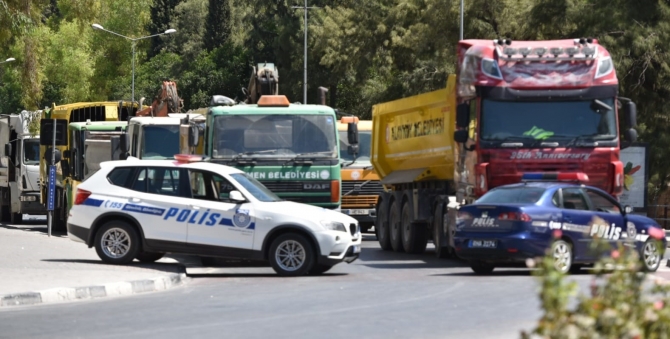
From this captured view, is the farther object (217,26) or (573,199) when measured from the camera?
(217,26)

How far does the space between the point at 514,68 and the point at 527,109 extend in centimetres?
67

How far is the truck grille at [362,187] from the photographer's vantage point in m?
31.6

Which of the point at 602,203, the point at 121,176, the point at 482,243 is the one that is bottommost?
the point at 482,243

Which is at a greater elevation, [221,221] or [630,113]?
[630,113]

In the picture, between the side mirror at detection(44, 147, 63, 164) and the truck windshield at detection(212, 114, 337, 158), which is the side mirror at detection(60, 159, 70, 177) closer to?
the side mirror at detection(44, 147, 63, 164)

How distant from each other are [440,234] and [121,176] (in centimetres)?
612

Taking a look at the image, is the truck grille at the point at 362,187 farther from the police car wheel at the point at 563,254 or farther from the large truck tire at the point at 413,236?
the police car wheel at the point at 563,254

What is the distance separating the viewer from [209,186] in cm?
1961

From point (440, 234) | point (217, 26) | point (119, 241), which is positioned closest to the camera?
point (119, 241)

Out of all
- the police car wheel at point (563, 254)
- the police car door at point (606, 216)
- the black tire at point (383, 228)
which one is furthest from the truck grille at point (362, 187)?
the police car wheel at point (563, 254)

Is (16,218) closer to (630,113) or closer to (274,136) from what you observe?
(274,136)

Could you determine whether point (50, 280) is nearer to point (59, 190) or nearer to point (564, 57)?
point (564, 57)

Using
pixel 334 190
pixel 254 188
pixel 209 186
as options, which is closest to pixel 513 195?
pixel 254 188

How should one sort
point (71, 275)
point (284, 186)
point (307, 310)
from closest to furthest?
1. point (307, 310)
2. point (71, 275)
3. point (284, 186)
